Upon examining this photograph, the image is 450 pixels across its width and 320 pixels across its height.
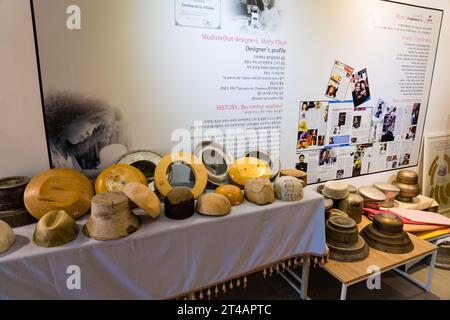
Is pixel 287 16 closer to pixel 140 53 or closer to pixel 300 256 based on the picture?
pixel 140 53

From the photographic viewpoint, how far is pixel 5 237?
109 centimetres

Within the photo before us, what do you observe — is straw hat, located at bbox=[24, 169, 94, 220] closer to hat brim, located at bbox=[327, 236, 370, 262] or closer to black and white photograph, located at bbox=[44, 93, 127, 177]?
black and white photograph, located at bbox=[44, 93, 127, 177]

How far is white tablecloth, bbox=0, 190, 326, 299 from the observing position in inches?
43.6

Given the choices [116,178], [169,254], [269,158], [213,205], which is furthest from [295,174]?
[116,178]

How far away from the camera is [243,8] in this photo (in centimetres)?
175

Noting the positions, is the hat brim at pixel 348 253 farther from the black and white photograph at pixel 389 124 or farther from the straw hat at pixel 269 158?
the black and white photograph at pixel 389 124

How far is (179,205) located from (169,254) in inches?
8.9

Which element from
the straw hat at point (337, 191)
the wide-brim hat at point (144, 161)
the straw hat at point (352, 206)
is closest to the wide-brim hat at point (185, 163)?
the wide-brim hat at point (144, 161)

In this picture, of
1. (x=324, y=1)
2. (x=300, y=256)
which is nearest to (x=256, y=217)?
(x=300, y=256)

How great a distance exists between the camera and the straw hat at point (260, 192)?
1.52m

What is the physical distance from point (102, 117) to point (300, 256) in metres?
1.39

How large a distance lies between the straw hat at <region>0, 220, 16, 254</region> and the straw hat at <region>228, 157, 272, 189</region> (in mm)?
1052

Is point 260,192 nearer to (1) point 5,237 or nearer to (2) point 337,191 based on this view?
(2) point 337,191

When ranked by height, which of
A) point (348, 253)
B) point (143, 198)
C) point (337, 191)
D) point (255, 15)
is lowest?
point (348, 253)
